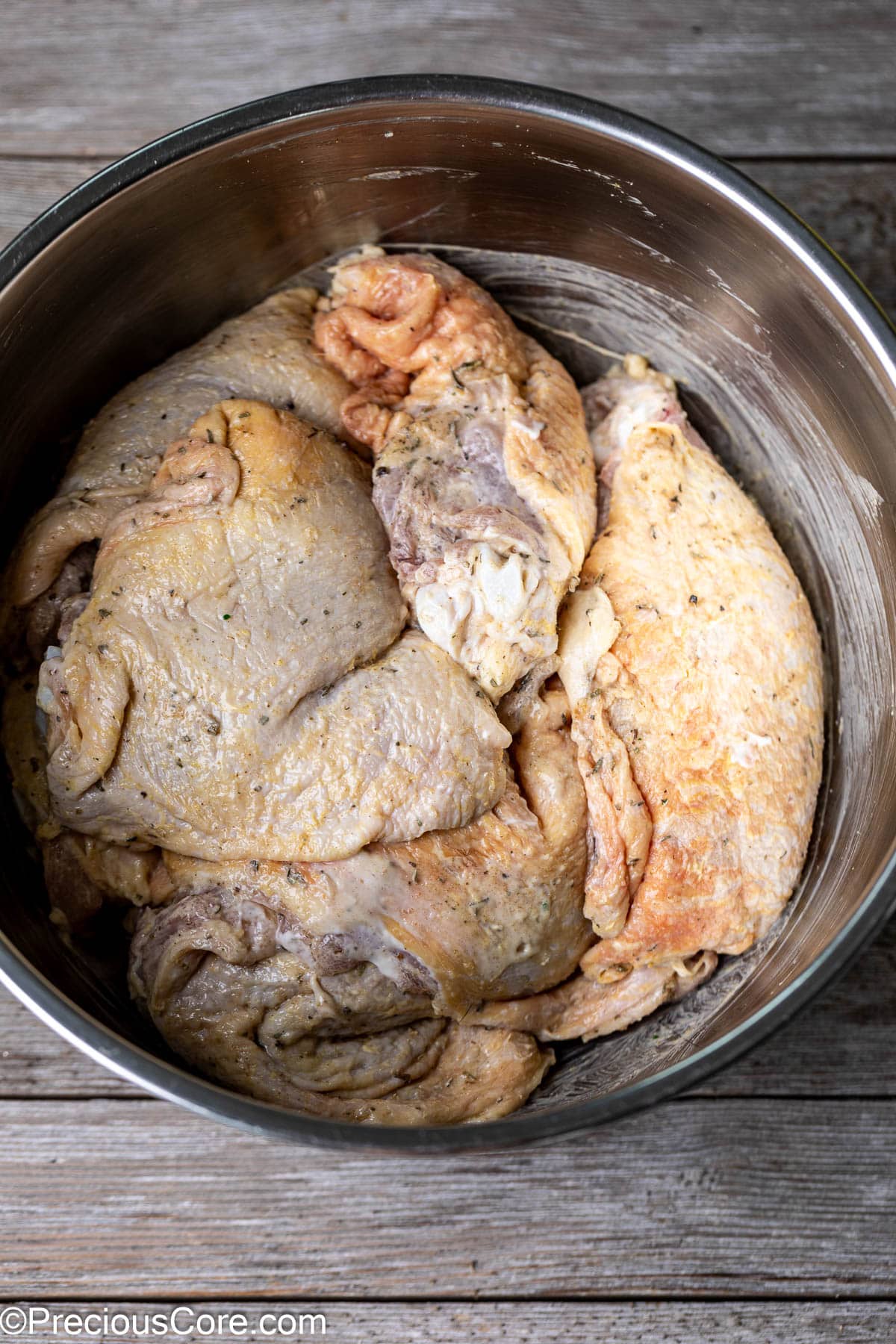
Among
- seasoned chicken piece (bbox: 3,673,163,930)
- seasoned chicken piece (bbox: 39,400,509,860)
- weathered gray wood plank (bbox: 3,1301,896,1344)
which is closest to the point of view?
seasoned chicken piece (bbox: 39,400,509,860)

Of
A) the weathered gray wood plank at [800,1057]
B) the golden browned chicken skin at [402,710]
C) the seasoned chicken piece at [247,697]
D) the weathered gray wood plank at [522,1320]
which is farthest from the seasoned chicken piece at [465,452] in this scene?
the weathered gray wood plank at [522,1320]

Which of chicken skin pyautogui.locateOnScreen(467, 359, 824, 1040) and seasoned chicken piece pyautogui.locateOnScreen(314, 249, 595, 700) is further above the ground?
seasoned chicken piece pyautogui.locateOnScreen(314, 249, 595, 700)

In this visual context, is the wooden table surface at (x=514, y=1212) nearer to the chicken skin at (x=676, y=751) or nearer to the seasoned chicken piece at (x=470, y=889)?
the chicken skin at (x=676, y=751)

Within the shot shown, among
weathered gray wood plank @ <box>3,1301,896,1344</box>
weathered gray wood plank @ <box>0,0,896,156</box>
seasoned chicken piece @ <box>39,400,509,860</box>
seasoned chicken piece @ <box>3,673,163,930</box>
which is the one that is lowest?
weathered gray wood plank @ <box>3,1301,896,1344</box>

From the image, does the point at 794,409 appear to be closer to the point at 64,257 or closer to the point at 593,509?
the point at 593,509

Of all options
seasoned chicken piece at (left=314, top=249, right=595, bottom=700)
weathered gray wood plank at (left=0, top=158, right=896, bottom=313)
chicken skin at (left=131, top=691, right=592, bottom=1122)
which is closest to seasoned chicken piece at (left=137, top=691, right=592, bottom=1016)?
chicken skin at (left=131, top=691, right=592, bottom=1122)

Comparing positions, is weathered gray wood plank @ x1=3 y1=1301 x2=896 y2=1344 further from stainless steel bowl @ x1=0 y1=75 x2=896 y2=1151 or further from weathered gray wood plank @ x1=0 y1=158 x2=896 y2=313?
weathered gray wood plank @ x1=0 y1=158 x2=896 y2=313

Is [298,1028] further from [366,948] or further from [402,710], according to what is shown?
[402,710]
